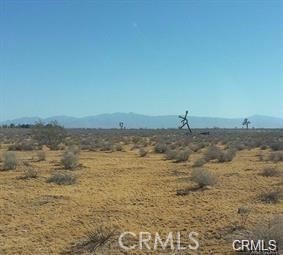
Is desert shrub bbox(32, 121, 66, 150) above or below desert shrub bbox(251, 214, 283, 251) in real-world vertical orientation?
above

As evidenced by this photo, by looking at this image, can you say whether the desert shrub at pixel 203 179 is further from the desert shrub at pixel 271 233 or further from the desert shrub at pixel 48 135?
the desert shrub at pixel 48 135

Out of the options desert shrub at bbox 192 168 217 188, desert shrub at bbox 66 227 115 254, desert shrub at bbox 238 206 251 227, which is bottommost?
desert shrub at bbox 66 227 115 254

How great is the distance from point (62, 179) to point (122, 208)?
5511 mm

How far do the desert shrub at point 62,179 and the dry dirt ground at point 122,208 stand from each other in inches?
14.9

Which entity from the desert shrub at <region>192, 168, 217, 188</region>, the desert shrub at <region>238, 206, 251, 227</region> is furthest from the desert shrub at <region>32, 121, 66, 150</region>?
the desert shrub at <region>238, 206, 251, 227</region>

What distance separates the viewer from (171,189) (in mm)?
18750

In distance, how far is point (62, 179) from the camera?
20078mm

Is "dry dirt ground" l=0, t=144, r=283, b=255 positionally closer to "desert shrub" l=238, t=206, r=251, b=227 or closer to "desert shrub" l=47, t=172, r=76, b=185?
"desert shrub" l=238, t=206, r=251, b=227

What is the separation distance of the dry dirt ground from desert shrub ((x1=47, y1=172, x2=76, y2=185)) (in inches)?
14.9

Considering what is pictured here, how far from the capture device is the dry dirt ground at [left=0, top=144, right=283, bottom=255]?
12.1m

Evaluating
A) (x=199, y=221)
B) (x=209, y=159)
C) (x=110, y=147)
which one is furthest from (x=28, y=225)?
(x=110, y=147)

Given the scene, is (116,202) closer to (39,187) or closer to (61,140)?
(39,187)

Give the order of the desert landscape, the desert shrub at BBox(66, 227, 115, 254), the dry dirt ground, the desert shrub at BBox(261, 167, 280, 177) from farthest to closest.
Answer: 1. the desert shrub at BBox(261, 167, 280, 177)
2. the dry dirt ground
3. the desert landscape
4. the desert shrub at BBox(66, 227, 115, 254)

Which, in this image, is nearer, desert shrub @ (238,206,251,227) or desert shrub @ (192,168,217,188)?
desert shrub @ (238,206,251,227)
